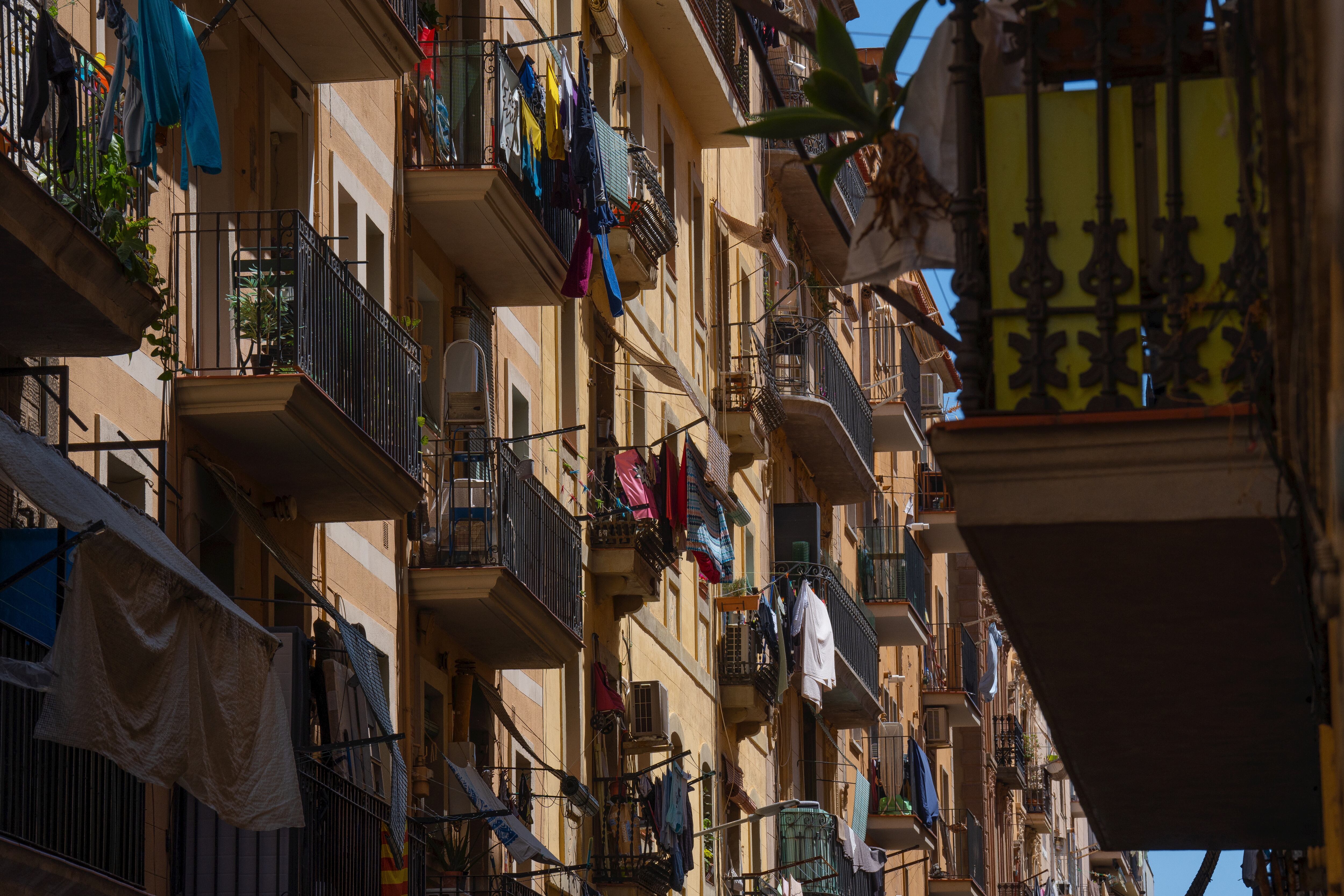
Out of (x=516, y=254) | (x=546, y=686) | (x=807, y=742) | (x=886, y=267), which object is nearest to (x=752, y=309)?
(x=807, y=742)

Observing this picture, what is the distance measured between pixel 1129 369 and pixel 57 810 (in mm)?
5798

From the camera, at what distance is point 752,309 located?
35.4 meters

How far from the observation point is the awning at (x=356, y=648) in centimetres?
1542

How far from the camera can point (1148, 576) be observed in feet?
26.7

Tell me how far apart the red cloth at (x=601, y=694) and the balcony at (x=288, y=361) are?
841cm

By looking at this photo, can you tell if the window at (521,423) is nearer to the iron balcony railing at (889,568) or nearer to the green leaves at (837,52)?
the green leaves at (837,52)

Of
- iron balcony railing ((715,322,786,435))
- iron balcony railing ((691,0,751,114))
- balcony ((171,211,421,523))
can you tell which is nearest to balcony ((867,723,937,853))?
iron balcony railing ((715,322,786,435))

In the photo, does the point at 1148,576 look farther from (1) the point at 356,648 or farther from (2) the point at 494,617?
(2) the point at 494,617

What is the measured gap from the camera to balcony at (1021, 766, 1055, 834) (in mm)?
63812

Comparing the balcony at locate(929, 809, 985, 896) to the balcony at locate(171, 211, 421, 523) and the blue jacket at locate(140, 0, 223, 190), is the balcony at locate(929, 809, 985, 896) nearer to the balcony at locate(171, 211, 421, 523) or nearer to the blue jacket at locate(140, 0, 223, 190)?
the balcony at locate(171, 211, 421, 523)

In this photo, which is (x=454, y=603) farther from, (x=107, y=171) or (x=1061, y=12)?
(x=1061, y=12)

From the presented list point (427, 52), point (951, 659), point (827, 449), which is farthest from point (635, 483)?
point (951, 659)

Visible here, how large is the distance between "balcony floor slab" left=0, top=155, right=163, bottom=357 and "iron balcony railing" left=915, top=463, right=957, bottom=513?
3800cm

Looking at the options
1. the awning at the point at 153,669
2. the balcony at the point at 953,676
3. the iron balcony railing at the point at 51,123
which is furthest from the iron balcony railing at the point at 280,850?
the balcony at the point at 953,676
